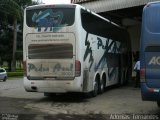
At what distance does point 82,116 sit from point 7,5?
148ft

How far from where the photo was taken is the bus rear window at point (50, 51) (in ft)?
54.3

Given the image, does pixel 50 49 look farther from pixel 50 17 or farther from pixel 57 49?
pixel 50 17

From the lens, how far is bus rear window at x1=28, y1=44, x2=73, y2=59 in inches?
652

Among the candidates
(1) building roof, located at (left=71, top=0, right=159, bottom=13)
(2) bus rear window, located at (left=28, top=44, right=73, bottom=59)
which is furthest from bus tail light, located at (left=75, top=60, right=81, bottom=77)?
(1) building roof, located at (left=71, top=0, right=159, bottom=13)

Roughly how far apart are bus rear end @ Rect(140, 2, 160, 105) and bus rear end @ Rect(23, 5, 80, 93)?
4.46 meters

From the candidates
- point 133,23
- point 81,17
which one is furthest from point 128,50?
point 81,17

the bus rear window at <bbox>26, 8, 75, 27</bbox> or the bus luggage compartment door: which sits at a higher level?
the bus rear window at <bbox>26, 8, 75, 27</bbox>

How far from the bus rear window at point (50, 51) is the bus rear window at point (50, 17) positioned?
816mm

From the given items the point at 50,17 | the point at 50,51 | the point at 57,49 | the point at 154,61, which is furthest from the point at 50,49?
the point at 154,61

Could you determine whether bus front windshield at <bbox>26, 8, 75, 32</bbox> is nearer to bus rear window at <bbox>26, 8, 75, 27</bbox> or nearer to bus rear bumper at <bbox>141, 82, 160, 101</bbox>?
bus rear window at <bbox>26, 8, 75, 27</bbox>

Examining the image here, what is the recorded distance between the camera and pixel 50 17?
16.9 meters

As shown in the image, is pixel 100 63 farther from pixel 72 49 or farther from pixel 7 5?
pixel 7 5

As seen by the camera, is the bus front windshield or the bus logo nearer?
the bus logo

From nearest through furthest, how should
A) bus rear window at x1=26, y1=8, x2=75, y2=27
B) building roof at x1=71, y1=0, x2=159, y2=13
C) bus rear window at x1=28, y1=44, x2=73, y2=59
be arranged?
bus rear window at x1=28, y1=44, x2=73, y2=59
bus rear window at x1=26, y1=8, x2=75, y2=27
building roof at x1=71, y1=0, x2=159, y2=13
